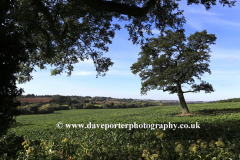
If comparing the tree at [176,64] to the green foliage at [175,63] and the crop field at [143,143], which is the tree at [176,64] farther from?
the crop field at [143,143]

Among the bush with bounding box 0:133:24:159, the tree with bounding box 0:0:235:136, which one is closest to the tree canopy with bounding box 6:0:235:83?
the tree with bounding box 0:0:235:136

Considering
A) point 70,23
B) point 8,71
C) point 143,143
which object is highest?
point 70,23

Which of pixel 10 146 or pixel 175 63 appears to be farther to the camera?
pixel 175 63

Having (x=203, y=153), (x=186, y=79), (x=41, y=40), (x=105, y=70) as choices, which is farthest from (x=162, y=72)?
(x=203, y=153)

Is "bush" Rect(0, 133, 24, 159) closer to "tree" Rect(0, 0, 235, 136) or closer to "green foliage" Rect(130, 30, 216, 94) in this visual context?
"tree" Rect(0, 0, 235, 136)

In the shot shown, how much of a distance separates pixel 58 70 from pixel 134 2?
36.3 ft

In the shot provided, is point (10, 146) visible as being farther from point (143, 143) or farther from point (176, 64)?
point (176, 64)

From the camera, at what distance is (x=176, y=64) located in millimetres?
23281

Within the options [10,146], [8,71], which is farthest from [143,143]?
[8,71]

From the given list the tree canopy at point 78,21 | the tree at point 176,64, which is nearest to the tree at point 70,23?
the tree canopy at point 78,21

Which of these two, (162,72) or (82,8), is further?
(162,72)

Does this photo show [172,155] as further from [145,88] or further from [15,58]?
[145,88]

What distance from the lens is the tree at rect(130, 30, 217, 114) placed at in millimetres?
20797

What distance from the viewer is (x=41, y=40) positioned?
1480 centimetres
